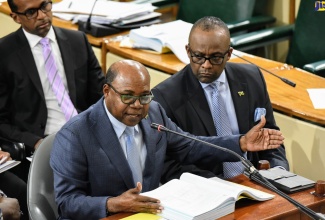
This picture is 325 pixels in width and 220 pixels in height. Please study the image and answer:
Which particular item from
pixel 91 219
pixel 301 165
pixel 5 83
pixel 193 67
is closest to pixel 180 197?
pixel 91 219

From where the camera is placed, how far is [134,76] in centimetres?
317

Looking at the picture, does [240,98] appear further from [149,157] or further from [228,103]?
[149,157]

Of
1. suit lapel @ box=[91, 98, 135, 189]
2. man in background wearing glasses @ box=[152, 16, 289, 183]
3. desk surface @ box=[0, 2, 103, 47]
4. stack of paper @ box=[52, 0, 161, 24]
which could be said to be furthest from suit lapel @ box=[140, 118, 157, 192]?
stack of paper @ box=[52, 0, 161, 24]

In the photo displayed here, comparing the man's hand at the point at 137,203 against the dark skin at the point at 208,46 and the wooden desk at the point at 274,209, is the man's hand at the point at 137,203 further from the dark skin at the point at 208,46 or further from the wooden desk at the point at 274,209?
the dark skin at the point at 208,46

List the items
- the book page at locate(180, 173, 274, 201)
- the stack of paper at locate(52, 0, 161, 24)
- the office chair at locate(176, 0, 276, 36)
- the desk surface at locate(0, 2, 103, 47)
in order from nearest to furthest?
the book page at locate(180, 173, 274, 201) → the desk surface at locate(0, 2, 103, 47) → the stack of paper at locate(52, 0, 161, 24) → the office chair at locate(176, 0, 276, 36)

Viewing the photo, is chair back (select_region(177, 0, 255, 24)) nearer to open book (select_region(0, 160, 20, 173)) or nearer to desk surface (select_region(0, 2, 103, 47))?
desk surface (select_region(0, 2, 103, 47))

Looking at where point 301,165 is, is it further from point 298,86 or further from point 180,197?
point 180,197

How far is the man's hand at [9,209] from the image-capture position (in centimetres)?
358

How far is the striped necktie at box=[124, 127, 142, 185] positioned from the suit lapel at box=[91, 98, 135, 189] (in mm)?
44

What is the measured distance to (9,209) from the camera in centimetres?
360

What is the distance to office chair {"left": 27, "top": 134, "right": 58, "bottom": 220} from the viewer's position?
3342mm

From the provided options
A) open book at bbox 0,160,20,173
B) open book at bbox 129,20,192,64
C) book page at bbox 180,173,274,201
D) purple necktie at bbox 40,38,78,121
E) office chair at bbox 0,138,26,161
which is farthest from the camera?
open book at bbox 129,20,192,64

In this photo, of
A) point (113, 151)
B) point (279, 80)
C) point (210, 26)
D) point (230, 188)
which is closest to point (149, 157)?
point (113, 151)

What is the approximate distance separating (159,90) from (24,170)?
0.94 meters
